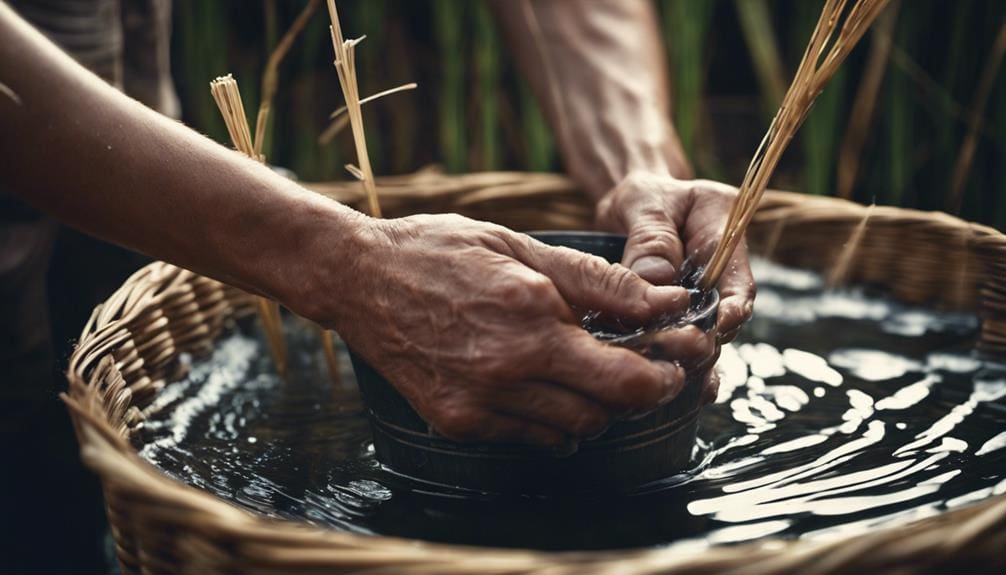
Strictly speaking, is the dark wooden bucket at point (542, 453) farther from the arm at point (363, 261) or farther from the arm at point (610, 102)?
the arm at point (610, 102)

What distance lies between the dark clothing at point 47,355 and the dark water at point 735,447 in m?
0.16

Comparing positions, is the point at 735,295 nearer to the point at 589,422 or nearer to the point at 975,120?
the point at 589,422

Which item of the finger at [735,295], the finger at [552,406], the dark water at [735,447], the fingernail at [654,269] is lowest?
the dark water at [735,447]

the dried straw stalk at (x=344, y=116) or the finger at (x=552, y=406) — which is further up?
the dried straw stalk at (x=344, y=116)

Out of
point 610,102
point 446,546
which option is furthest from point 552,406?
point 610,102

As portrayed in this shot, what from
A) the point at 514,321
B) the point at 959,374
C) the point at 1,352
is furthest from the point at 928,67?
the point at 1,352

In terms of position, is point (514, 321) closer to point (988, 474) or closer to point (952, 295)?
point (988, 474)

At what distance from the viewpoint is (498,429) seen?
660mm

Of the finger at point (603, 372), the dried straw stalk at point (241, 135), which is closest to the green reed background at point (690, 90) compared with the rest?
the dried straw stalk at point (241, 135)

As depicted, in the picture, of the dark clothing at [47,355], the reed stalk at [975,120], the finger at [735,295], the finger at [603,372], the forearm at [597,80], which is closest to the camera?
the finger at [603,372]

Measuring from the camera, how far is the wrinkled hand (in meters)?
0.78

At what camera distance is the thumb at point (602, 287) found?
0.69m

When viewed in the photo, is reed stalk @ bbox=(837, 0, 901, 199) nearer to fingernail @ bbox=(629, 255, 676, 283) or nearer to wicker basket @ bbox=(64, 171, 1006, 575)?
wicker basket @ bbox=(64, 171, 1006, 575)

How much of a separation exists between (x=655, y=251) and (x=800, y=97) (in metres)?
0.20
